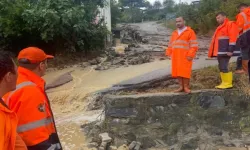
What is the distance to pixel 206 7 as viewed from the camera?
24953 millimetres

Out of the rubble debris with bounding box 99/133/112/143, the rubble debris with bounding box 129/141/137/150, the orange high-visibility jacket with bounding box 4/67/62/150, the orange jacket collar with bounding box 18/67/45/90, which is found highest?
the orange jacket collar with bounding box 18/67/45/90

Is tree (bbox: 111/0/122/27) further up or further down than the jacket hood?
further down

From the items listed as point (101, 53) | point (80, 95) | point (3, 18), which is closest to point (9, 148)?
point (80, 95)

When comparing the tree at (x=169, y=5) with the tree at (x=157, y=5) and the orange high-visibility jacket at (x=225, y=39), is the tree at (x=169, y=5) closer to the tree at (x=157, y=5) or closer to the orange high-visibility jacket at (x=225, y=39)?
the tree at (x=157, y=5)

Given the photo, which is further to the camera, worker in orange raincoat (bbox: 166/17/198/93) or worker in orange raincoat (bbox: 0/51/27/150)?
worker in orange raincoat (bbox: 166/17/198/93)

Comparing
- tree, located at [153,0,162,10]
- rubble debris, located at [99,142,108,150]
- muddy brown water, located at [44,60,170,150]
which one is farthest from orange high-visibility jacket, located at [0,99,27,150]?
tree, located at [153,0,162,10]

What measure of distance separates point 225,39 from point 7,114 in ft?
18.6

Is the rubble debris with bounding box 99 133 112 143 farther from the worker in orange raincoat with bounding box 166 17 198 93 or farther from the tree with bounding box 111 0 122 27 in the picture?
the tree with bounding box 111 0 122 27

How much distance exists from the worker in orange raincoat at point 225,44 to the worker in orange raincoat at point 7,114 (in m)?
5.42

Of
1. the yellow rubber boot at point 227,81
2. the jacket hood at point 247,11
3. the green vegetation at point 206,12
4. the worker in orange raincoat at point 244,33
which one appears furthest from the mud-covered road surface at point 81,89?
the green vegetation at point 206,12

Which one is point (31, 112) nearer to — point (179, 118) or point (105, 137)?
point (105, 137)

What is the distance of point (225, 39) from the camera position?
23.3 ft

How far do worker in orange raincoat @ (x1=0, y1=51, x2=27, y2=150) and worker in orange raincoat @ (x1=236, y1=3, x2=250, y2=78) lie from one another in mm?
4987

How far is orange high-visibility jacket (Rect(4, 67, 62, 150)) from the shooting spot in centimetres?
258
